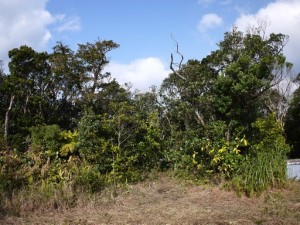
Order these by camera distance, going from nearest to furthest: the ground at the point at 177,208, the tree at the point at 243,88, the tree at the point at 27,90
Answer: the ground at the point at 177,208 → the tree at the point at 243,88 → the tree at the point at 27,90

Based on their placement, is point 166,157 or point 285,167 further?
point 166,157

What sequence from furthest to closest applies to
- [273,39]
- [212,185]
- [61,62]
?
[273,39] < [61,62] < [212,185]

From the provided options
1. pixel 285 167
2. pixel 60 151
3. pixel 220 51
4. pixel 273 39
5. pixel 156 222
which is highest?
pixel 273 39

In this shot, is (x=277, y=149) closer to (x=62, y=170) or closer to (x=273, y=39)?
(x=62, y=170)

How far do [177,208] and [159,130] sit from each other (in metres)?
3.53

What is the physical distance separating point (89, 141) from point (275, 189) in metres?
4.65

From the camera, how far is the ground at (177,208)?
6414 mm

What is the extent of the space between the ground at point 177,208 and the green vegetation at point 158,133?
403 mm

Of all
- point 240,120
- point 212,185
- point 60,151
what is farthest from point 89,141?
point 240,120

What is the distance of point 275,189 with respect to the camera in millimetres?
8469

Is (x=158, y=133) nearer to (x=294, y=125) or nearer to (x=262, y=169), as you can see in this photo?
(x=262, y=169)

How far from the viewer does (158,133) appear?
1038 cm

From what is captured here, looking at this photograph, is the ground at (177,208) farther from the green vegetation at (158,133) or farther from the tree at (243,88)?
the tree at (243,88)

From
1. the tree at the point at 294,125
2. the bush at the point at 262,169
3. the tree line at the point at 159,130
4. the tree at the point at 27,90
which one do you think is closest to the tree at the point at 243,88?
the tree line at the point at 159,130
